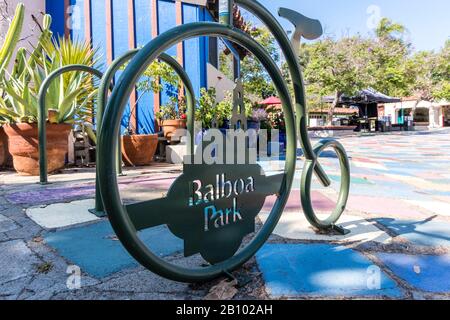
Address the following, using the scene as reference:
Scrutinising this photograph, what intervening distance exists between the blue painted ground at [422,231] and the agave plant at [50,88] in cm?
332

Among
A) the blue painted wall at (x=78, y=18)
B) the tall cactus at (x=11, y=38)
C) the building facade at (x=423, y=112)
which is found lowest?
the tall cactus at (x=11, y=38)

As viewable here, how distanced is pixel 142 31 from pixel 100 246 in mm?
4911

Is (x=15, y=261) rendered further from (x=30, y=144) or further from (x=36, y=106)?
(x=36, y=106)

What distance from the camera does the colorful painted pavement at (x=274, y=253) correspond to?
48.8 inches

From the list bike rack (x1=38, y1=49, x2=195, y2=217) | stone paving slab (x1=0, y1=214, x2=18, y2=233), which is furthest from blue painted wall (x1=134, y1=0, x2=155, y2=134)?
stone paving slab (x1=0, y1=214, x2=18, y2=233)

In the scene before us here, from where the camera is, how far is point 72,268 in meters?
1.41

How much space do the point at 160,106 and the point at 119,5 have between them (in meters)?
1.84

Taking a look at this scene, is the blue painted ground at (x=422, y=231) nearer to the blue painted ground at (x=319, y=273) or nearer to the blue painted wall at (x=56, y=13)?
the blue painted ground at (x=319, y=273)

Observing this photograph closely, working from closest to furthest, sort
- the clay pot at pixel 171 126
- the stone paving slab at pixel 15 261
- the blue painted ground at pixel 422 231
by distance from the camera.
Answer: the stone paving slab at pixel 15 261, the blue painted ground at pixel 422 231, the clay pot at pixel 171 126

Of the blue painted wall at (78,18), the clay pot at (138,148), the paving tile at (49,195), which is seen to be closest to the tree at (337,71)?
the blue painted wall at (78,18)

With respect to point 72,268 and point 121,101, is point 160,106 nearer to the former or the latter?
point 72,268

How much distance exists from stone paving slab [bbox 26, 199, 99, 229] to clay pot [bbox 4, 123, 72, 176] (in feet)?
4.93

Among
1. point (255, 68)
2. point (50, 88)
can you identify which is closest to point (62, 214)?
point (50, 88)
